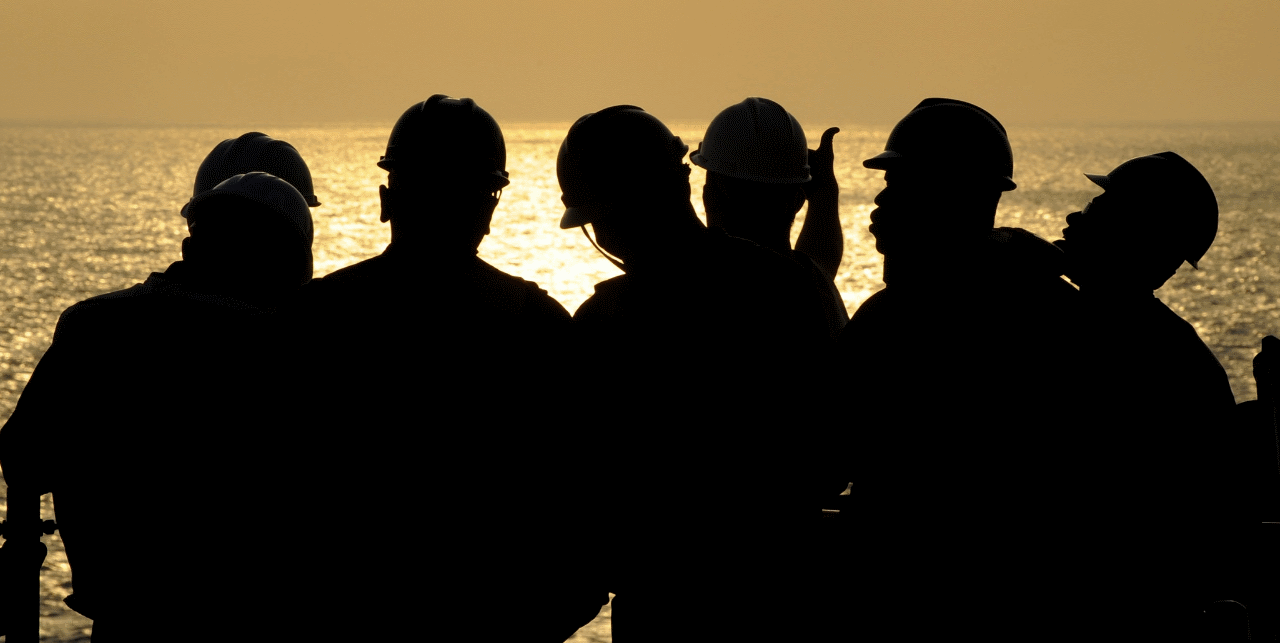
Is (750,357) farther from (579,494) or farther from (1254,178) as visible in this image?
(1254,178)

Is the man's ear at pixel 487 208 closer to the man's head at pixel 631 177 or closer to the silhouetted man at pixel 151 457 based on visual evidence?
the man's head at pixel 631 177

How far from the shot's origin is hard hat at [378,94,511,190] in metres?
3.64

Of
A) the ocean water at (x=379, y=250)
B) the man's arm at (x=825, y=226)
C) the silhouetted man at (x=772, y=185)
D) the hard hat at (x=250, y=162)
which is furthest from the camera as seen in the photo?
the ocean water at (x=379, y=250)

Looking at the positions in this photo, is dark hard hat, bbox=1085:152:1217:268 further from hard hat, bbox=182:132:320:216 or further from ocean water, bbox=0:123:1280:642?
hard hat, bbox=182:132:320:216

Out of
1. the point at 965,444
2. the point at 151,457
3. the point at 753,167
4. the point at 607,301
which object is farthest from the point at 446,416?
the point at 753,167

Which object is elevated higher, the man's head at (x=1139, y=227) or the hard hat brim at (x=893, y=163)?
the hard hat brim at (x=893, y=163)

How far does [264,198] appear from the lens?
421 centimetres

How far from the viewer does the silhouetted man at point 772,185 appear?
4.93 metres

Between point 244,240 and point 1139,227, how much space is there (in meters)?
2.88

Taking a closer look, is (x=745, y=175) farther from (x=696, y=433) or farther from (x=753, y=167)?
(x=696, y=433)

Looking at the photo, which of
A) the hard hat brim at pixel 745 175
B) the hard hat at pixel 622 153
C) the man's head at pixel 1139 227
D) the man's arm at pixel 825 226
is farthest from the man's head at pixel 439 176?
the man's arm at pixel 825 226

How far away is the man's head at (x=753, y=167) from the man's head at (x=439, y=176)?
4.50 ft

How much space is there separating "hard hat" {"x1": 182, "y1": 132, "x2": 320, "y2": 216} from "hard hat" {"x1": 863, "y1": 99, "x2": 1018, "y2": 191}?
12.2ft

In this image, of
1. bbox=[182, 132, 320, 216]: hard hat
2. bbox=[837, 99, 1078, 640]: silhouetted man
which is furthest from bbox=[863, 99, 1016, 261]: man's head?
bbox=[182, 132, 320, 216]: hard hat
